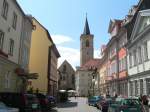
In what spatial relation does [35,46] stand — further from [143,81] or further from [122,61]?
[143,81]

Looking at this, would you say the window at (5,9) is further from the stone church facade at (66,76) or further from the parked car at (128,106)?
the stone church facade at (66,76)

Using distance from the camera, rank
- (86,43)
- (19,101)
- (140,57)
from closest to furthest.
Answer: (19,101)
(140,57)
(86,43)

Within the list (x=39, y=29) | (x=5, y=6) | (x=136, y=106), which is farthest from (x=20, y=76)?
(x=39, y=29)

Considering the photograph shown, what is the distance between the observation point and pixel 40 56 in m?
47.5

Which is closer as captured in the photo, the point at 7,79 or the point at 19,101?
the point at 19,101

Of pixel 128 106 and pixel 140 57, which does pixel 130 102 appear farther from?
pixel 140 57

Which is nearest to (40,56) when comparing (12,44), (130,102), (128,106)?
(12,44)

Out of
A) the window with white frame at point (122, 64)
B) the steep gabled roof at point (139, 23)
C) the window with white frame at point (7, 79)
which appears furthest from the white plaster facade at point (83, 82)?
the window with white frame at point (7, 79)

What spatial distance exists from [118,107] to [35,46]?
31843mm

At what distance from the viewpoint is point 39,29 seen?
153 feet

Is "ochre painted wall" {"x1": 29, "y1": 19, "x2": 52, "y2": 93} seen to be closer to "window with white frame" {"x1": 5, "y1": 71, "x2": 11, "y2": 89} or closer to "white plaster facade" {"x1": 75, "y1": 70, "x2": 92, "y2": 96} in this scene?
"window with white frame" {"x1": 5, "y1": 71, "x2": 11, "y2": 89}

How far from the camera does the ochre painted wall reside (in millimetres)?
46812

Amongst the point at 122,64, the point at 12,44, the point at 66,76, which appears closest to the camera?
the point at 12,44

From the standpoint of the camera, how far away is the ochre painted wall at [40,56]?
154 feet
